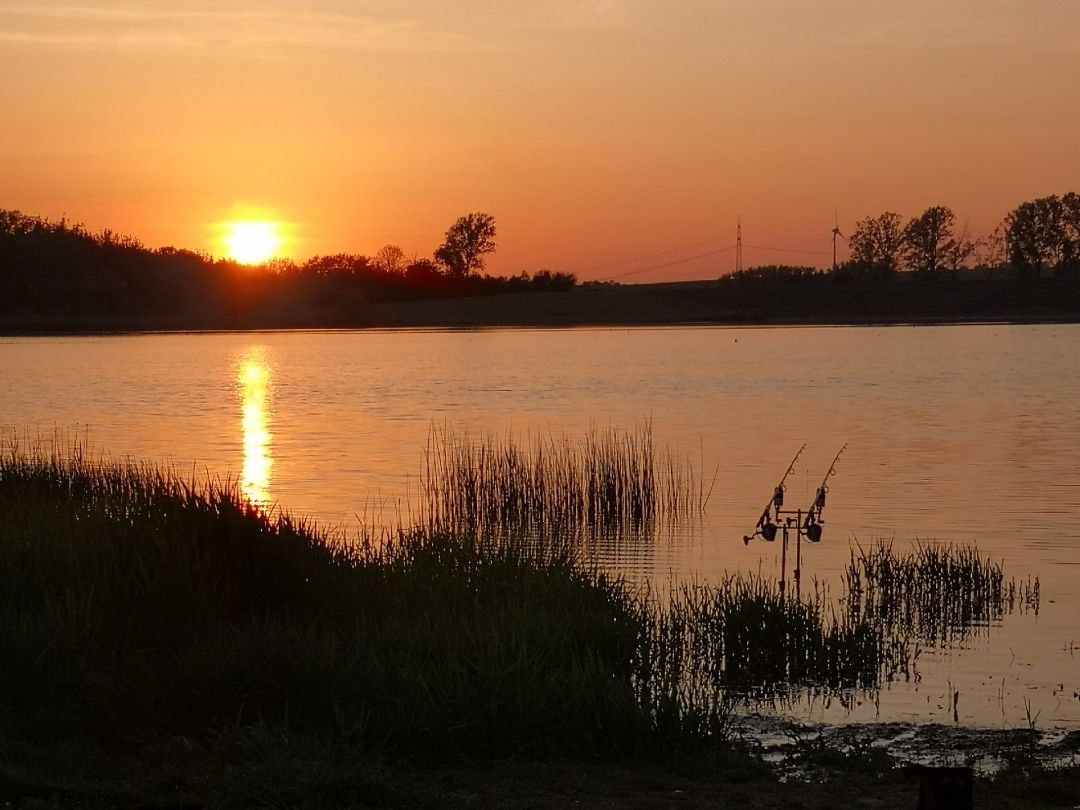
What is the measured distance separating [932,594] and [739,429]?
21.1 meters

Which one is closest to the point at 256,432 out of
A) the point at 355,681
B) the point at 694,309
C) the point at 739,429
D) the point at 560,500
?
the point at 739,429

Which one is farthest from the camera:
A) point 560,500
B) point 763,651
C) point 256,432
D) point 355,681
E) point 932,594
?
point 256,432

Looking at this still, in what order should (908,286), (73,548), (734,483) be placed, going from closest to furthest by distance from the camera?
(73,548) → (734,483) → (908,286)

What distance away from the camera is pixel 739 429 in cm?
3653

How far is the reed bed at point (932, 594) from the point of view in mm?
14367

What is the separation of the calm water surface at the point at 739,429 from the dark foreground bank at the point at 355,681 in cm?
195

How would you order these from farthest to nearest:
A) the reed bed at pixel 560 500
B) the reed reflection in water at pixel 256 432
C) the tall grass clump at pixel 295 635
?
the reed reflection in water at pixel 256 432
the reed bed at pixel 560 500
the tall grass clump at pixel 295 635

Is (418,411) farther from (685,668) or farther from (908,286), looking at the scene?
(908,286)

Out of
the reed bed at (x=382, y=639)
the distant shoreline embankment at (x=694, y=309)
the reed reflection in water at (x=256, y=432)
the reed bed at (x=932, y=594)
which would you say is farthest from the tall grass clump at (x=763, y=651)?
the distant shoreline embankment at (x=694, y=309)

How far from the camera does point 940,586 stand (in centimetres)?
1558

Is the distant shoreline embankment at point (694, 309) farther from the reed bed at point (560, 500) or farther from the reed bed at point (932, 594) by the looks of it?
the reed bed at point (932, 594)

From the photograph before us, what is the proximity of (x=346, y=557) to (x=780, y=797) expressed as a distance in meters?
5.72

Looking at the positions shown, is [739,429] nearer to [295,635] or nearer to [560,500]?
[560,500]

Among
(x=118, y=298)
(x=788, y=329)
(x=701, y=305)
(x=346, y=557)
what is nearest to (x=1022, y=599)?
(x=346, y=557)
